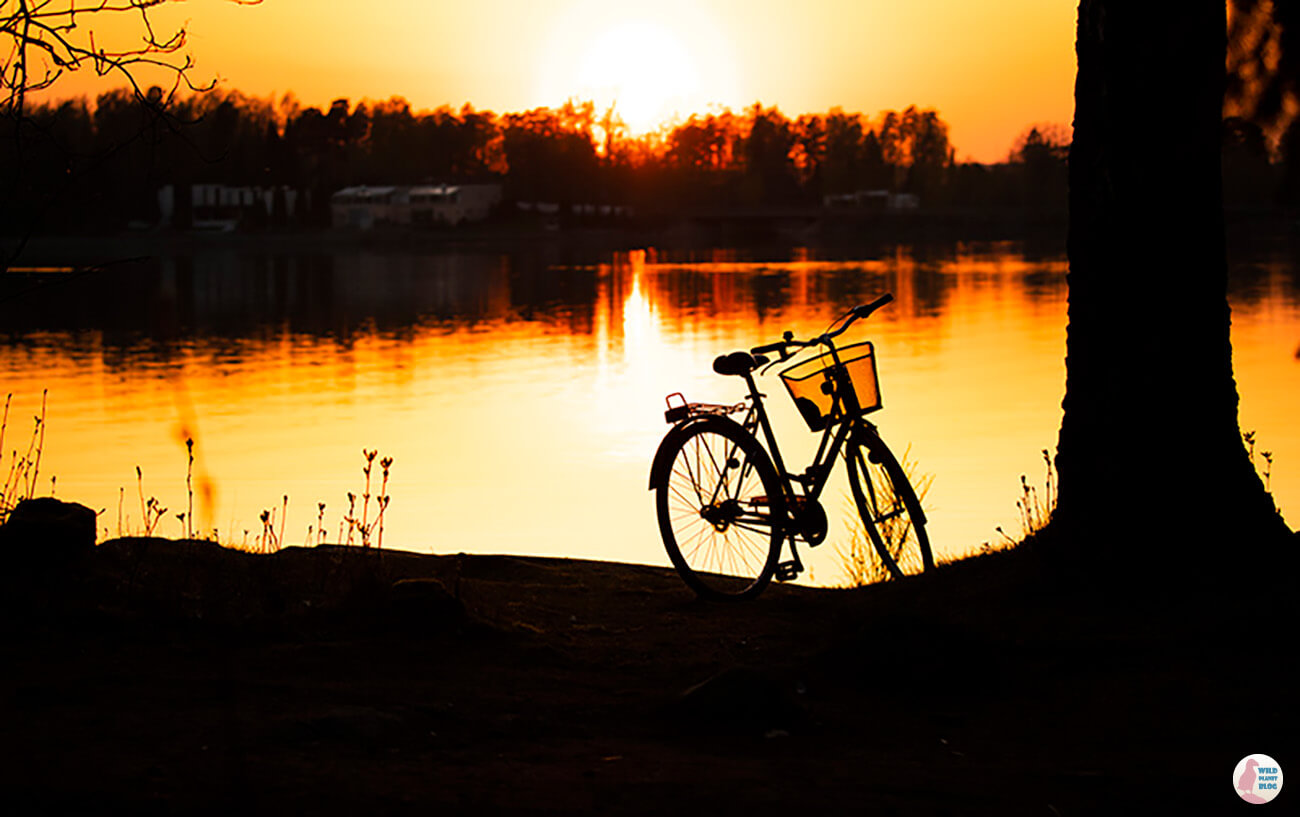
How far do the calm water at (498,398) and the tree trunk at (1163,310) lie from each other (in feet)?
0.70

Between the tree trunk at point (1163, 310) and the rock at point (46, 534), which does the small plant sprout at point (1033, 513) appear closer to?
the tree trunk at point (1163, 310)

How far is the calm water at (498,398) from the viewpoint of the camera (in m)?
11.7

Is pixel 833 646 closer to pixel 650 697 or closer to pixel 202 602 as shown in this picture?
pixel 650 697

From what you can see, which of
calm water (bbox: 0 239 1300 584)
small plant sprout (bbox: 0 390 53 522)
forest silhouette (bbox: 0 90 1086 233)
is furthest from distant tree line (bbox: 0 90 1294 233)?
small plant sprout (bbox: 0 390 53 522)

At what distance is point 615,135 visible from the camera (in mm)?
146375

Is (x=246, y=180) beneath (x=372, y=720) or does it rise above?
above

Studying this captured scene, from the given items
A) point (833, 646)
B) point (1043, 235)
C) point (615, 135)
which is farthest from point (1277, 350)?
point (615, 135)

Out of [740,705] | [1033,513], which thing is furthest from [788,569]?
[1033,513]

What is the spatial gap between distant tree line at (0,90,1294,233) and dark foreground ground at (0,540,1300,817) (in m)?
93.7

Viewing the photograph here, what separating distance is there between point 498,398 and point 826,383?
1376cm

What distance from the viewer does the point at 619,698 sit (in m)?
4.77

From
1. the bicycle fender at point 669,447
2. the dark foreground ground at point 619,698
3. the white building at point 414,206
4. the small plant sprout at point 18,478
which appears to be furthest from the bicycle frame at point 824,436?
the white building at point 414,206

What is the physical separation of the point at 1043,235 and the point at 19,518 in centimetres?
13532

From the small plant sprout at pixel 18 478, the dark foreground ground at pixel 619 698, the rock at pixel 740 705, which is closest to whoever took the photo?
the dark foreground ground at pixel 619 698
